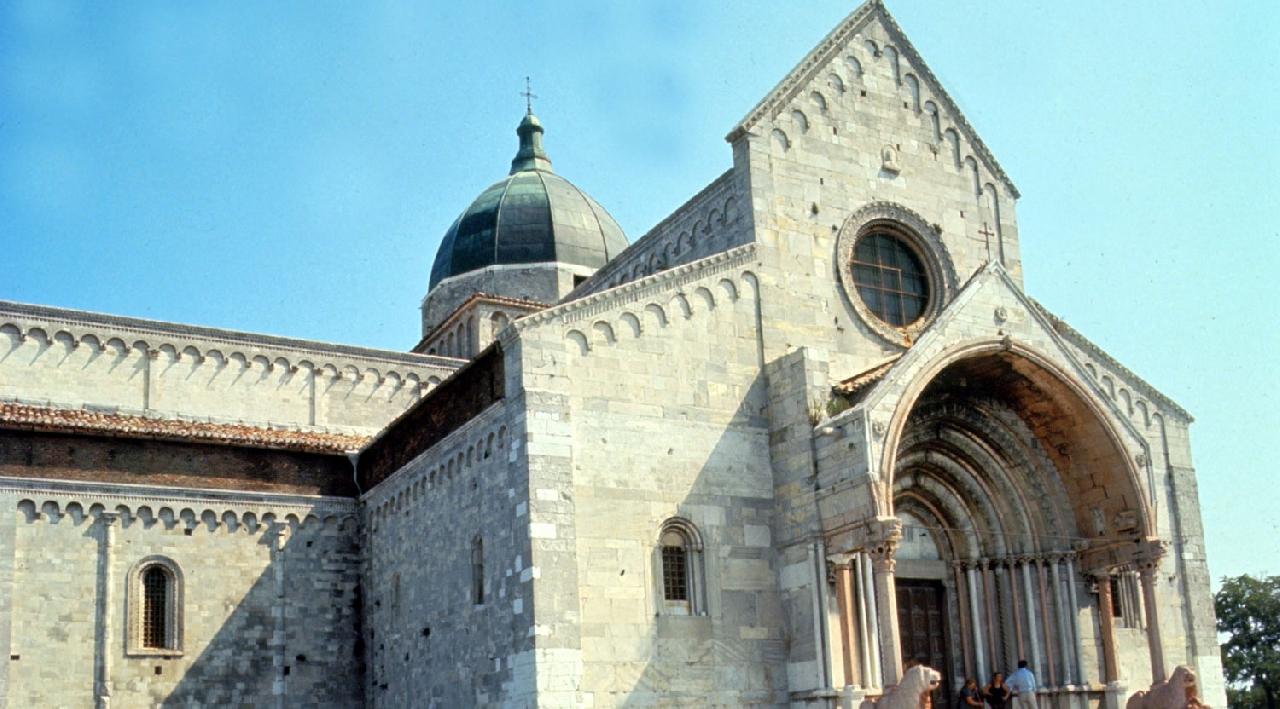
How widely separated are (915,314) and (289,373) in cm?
1435

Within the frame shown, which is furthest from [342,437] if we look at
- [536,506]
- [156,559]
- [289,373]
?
[536,506]

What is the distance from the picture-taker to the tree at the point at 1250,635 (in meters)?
47.7

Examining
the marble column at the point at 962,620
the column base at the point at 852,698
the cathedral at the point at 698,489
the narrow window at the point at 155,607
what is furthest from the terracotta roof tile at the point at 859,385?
the narrow window at the point at 155,607

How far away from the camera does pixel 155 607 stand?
25.0 meters

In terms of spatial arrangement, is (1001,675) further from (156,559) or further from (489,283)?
(489,283)

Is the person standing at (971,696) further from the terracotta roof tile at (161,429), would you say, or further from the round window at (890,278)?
the terracotta roof tile at (161,429)

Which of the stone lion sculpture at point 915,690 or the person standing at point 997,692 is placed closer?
the stone lion sculpture at point 915,690

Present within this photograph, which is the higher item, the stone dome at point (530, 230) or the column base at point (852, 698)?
the stone dome at point (530, 230)

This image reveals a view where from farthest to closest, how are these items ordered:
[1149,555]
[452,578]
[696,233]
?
[696,233], [452,578], [1149,555]


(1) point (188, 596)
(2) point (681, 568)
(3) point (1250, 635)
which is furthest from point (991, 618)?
(3) point (1250, 635)

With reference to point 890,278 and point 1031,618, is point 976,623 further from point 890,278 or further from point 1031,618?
point 890,278

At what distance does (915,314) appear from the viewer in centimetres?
2480

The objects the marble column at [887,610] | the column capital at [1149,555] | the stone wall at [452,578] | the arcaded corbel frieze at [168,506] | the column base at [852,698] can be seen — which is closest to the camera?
the marble column at [887,610]

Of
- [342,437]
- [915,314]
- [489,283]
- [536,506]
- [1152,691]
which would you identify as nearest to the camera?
[536,506]
